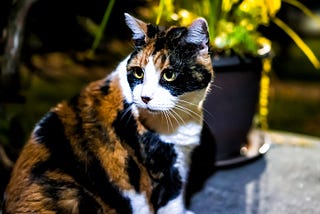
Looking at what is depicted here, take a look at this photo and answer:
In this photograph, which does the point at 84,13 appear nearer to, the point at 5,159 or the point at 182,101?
the point at 5,159

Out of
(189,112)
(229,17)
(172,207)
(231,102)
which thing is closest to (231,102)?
(231,102)

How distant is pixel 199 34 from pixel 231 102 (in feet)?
1.96

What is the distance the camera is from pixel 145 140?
138 cm

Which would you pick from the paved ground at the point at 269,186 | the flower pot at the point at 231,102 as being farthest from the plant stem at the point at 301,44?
the paved ground at the point at 269,186

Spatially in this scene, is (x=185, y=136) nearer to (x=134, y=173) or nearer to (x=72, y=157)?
(x=134, y=173)

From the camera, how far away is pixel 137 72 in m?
1.29

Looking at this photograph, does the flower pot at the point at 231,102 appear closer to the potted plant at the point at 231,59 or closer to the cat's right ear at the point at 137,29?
the potted plant at the point at 231,59

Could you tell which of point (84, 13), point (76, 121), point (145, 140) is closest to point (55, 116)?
point (76, 121)

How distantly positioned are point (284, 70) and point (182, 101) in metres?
3.12

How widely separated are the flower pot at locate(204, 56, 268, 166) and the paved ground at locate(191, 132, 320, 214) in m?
0.09

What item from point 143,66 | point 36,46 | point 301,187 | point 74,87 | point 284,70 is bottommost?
point 284,70

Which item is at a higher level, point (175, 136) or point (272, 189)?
Result: point (175, 136)

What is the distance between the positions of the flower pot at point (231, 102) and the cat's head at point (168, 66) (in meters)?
0.42

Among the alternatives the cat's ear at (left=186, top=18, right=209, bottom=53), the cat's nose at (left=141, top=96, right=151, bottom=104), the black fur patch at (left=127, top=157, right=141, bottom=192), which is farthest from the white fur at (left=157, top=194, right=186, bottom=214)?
the cat's ear at (left=186, top=18, right=209, bottom=53)
